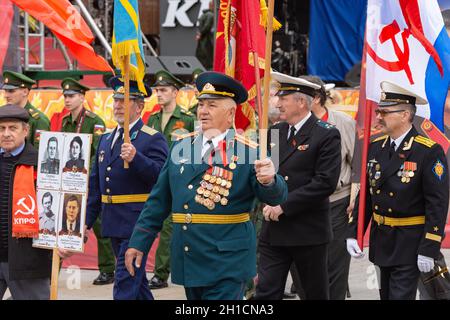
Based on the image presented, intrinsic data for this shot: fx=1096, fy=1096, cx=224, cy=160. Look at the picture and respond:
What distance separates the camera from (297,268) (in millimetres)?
7941

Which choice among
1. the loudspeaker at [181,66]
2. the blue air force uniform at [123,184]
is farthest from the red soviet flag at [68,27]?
the loudspeaker at [181,66]

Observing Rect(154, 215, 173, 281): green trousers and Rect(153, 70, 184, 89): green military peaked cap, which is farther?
Rect(153, 70, 184, 89): green military peaked cap

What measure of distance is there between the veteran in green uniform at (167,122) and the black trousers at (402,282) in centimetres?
361

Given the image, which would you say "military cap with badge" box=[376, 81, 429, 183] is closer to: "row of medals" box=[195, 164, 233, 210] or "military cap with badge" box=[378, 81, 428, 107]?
"military cap with badge" box=[378, 81, 428, 107]

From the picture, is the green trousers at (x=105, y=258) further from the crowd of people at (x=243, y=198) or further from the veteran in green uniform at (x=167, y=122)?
the crowd of people at (x=243, y=198)

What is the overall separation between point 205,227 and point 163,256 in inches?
169

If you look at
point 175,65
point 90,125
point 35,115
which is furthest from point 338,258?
point 175,65

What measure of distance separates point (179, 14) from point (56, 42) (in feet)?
7.54

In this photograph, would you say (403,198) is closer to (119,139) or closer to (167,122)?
(119,139)

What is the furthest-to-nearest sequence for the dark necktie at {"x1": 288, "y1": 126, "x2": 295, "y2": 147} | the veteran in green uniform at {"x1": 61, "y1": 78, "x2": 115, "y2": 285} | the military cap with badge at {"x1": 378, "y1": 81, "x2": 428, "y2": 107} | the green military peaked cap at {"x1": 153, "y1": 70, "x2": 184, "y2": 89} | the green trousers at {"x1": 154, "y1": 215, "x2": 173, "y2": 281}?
the green military peaked cap at {"x1": 153, "y1": 70, "x2": 184, "y2": 89}
the veteran in green uniform at {"x1": 61, "y1": 78, "x2": 115, "y2": 285}
the green trousers at {"x1": 154, "y1": 215, "x2": 173, "y2": 281}
the dark necktie at {"x1": 288, "y1": 126, "x2": 295, "y2": 147}
the military cap with badge at {"x1": 378, "y1": 81, "x2": 428, "y2": 107}

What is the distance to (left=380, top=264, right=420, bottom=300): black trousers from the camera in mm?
7457

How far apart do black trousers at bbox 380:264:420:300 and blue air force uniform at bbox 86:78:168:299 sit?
1.86m

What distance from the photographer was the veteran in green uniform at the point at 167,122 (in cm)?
1090

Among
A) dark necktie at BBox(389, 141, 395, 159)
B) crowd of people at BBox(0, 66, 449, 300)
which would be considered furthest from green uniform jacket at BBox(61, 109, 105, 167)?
dark necktie at BBox(389, 141, 395, 159)
